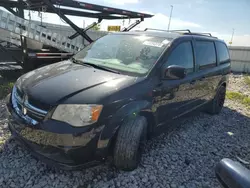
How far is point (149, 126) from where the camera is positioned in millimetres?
3010

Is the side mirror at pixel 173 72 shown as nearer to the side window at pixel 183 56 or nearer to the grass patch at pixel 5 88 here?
the side window at pixel 183 56

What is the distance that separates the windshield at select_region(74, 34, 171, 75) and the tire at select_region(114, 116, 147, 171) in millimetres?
688

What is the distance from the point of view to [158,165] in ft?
9.85

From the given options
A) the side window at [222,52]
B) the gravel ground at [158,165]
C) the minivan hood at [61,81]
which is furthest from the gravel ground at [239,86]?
the minivan hood at [61,81]

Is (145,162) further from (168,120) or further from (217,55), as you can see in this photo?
(217,55)

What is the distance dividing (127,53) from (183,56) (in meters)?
0.94

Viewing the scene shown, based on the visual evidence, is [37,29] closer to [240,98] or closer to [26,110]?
[26,110]

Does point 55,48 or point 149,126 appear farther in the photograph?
point 55,48

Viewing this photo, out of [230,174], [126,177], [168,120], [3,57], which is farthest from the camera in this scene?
[3,57]

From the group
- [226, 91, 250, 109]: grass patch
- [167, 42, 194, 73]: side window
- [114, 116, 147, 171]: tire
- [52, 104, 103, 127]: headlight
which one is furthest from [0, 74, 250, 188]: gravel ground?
[226, 91, 250, 109]: grass patch

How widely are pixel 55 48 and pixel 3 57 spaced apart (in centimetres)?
154

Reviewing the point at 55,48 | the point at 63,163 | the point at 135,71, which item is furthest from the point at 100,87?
the point at 55,48

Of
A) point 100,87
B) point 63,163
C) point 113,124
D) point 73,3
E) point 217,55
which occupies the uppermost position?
point 73,3

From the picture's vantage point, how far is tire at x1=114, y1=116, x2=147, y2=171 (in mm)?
2527
